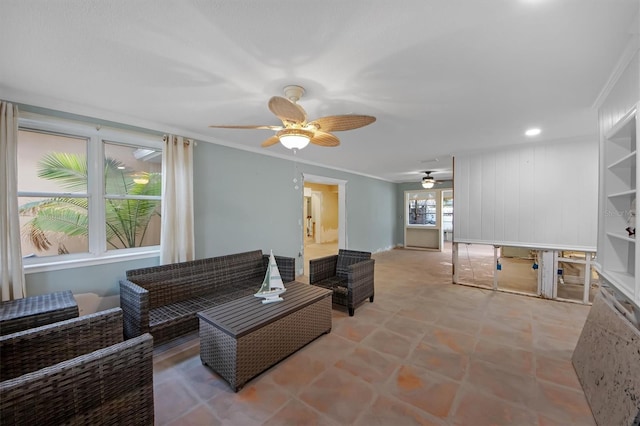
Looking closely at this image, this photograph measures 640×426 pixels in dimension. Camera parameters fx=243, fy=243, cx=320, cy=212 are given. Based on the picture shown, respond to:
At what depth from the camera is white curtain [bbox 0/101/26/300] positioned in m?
2.02

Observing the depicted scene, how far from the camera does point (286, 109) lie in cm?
169

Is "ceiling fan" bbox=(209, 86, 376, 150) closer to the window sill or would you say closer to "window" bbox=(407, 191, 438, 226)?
the window sill

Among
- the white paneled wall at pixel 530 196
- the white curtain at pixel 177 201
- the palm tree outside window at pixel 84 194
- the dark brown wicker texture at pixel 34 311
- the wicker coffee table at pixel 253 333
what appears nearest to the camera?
the dark brown wicker texture at pixel 34 311

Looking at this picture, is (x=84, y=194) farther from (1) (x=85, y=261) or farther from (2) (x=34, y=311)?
(2) (x=34, y=311)

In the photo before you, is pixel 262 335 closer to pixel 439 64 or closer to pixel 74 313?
pixel 74 313

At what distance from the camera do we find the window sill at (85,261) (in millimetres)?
2234

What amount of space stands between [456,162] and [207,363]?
4.70 metres

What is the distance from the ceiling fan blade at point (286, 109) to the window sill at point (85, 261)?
2.40m

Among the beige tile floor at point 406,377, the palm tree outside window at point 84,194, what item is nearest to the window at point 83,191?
the palm tree outside window at point 84,194

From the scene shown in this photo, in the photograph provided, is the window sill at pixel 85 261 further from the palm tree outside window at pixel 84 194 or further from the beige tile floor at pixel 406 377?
the beige tile floor at pixel 406 377

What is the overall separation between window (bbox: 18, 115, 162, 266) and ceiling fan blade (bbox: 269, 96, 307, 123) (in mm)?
2041

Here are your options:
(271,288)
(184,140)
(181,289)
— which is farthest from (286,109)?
(181,289)

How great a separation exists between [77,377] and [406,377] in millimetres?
2099

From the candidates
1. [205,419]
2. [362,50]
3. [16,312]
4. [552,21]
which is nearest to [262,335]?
[205,419]
